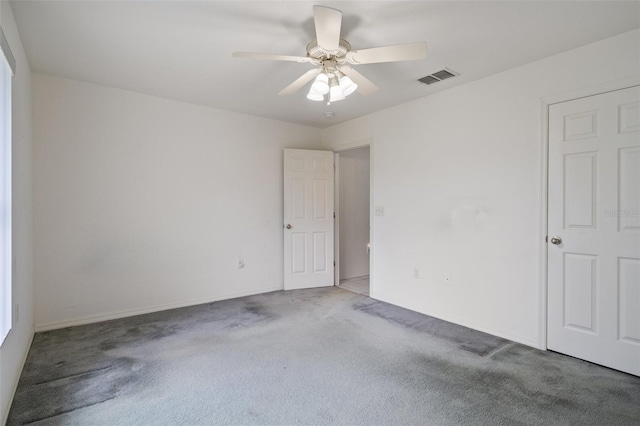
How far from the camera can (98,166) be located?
130 inches

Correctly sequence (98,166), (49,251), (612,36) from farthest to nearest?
(98,166)
(49,251)
(612,36)

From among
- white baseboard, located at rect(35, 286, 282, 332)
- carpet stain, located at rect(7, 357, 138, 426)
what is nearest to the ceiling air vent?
white baseboard, located at rect(35, 286, 282, 332)

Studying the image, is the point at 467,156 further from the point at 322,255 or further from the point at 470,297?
the point at 322,255

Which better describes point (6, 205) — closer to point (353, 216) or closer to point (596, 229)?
point (596, 229)

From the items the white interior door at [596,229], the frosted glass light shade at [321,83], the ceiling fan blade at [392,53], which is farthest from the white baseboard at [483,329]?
the frosted glass light shade at [321,83]

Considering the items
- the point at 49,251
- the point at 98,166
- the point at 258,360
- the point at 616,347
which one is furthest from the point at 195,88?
the point at 616,347

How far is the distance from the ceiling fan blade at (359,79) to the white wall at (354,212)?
8.96 feet

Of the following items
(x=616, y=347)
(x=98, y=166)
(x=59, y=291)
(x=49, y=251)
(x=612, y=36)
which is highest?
(x=612, y=36)

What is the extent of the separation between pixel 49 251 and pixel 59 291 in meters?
0.41

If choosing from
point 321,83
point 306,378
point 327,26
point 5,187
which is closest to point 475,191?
point 321,83

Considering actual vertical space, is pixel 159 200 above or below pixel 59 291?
above

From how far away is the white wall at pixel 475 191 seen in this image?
8.81ft

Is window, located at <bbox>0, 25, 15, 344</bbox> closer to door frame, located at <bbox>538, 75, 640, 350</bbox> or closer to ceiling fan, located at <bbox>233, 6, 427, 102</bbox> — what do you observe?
ceiling fan, located at <bbox>233, 6, 427, 102</bbox>

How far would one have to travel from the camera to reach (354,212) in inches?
217
